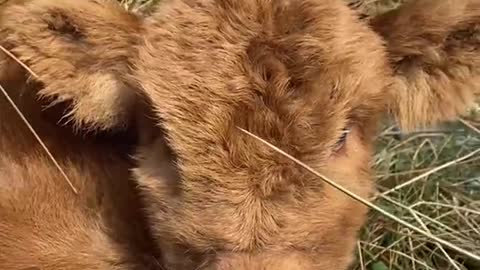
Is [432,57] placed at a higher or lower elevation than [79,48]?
lower

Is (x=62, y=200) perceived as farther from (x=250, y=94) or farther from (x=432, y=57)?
(x=432, y=57)

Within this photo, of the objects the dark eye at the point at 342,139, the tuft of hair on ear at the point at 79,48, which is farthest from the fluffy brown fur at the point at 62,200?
the dark eye at the point at 342,139

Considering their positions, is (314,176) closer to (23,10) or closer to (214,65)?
(214,65)

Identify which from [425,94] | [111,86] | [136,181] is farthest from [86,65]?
[425,94]

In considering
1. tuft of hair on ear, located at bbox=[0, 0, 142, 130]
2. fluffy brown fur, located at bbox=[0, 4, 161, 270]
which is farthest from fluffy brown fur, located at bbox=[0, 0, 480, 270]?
fluffy brown fur, located at bbox=[0, 4, 161, 270]

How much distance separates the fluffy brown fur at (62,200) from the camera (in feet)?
9.14

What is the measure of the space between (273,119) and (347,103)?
0.71 ft

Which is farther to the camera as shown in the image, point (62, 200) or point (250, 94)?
point (62, 200)

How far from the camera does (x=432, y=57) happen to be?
257 centimetres

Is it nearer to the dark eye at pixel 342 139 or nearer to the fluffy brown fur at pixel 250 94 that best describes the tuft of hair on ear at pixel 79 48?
the fluffy brown fur at pixel 250 94

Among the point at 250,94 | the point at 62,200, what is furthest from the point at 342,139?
the point at 62,200

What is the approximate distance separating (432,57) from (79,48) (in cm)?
85

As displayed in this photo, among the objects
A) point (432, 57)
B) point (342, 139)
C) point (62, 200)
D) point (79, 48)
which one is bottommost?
point (62, 200)

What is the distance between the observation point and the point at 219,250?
231cm
